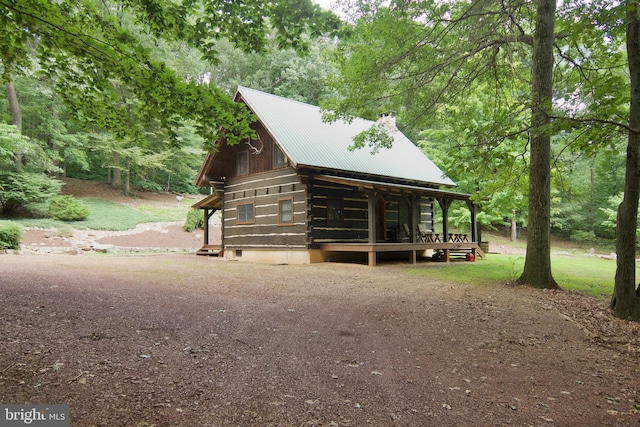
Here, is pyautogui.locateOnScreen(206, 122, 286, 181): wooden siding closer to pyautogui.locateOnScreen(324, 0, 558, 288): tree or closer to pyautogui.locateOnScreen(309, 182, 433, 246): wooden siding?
pyautogui.locateOnScreen(309, 182, 433, 246): wooden siding

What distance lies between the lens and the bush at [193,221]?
2800cm

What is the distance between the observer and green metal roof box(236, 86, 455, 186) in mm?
15711

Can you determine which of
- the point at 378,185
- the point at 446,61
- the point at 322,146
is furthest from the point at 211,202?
the point at 446,61

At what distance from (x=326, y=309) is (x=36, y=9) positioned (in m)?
6.04

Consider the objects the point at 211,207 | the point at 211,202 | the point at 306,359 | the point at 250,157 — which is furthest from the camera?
the point at 211,207

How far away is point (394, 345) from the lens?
5.16 metres

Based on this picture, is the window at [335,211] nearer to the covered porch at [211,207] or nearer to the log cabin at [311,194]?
the log cabin at [311,194]

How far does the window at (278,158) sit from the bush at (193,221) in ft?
44.3

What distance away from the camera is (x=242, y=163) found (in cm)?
1906

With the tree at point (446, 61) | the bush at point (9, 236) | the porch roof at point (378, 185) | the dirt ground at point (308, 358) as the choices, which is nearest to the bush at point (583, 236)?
the porch roof at point (378, 185)

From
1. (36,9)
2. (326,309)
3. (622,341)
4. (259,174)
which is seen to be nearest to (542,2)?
(622,341)

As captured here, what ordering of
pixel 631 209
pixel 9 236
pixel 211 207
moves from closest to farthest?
pixel 631 209 < pixel 9 236 < pixel 211 207

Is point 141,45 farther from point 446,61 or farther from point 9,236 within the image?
point 9,236

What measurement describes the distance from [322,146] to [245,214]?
512cm
